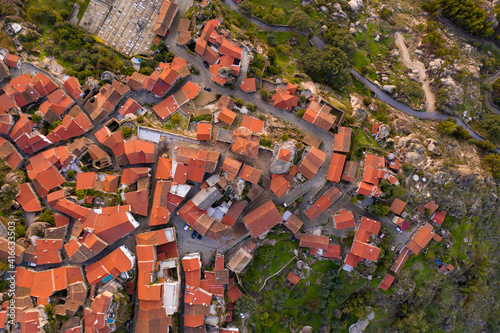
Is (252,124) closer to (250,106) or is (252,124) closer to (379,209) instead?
(250,106)

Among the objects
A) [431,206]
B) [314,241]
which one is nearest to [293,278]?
[314,241]

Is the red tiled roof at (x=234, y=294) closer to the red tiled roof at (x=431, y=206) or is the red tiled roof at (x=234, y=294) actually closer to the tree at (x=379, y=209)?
the tree at (x=379, y=209)

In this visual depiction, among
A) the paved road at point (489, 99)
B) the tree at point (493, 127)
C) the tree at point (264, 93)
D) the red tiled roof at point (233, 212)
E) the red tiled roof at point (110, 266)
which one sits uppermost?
the paved road at point (489, 99)

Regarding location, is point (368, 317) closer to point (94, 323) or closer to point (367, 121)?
point (367, 121)

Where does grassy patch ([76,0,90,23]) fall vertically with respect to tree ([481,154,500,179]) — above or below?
below

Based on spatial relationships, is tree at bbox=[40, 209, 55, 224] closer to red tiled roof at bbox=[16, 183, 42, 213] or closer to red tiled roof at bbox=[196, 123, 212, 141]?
red tiled roof at bbox=[16, 183, 42, 213]

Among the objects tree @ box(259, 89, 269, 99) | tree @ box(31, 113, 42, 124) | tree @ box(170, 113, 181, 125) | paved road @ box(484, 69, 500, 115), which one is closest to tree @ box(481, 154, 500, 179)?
paved road @ box(484, 69, 500, 115)

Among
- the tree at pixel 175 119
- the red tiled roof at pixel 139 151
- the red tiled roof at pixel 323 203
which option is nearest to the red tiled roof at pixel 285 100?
the red tiled roof at pixel 323 203
